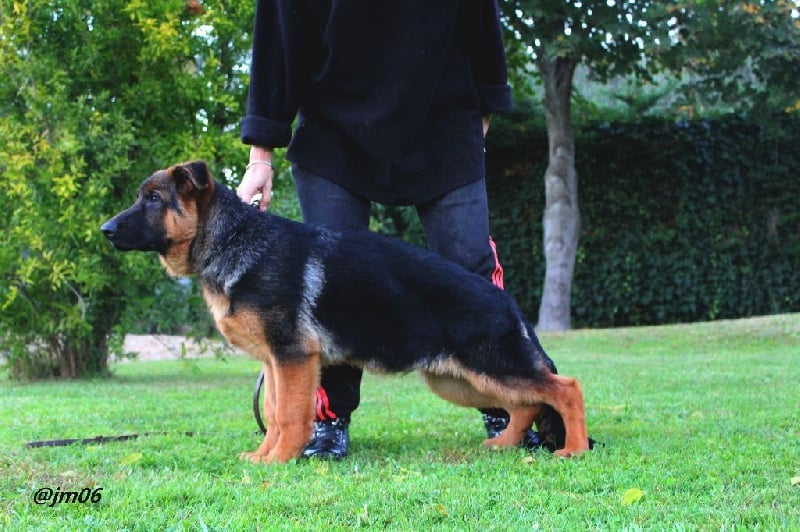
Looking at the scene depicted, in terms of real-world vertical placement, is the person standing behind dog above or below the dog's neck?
above

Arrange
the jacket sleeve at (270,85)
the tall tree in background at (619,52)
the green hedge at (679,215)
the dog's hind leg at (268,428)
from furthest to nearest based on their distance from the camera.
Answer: the green hedge at (679,215) → the tall tree in background at (619,52) → the jacket sleeve at (270,85) → the dog's hind leg at (268,428)

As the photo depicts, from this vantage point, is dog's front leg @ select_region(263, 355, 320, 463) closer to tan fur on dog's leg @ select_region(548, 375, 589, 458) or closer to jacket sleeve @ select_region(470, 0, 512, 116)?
tan fur on dog's leg @ select_region(548, 375, 589, 458)

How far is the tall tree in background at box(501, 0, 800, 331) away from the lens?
46.2ft

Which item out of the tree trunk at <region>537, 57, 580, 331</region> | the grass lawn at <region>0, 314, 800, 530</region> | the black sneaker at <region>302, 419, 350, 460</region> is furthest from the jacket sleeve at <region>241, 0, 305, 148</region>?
the tree trunk at <region>537, 57, 580, 331</region>

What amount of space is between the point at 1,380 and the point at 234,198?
6.90 meters

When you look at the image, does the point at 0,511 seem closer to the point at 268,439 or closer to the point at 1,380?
the point at 268,439

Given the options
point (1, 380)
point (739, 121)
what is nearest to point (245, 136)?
point (1, 380)

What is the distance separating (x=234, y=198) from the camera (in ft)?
15.4

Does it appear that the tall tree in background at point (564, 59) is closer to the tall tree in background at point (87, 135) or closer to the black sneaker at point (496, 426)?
the tall tree in background at point (87, 135)

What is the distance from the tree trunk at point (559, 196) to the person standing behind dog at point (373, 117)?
36.6 feet

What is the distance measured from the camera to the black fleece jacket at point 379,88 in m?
4.71

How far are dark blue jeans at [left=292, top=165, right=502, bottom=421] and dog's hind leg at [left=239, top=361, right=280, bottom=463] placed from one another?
269 millimetres

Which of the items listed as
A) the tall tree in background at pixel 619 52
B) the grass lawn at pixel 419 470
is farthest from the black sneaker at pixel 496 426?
the tall tree in background at pixel 619 52

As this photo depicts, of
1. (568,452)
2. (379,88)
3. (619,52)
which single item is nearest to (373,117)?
(379,88)
